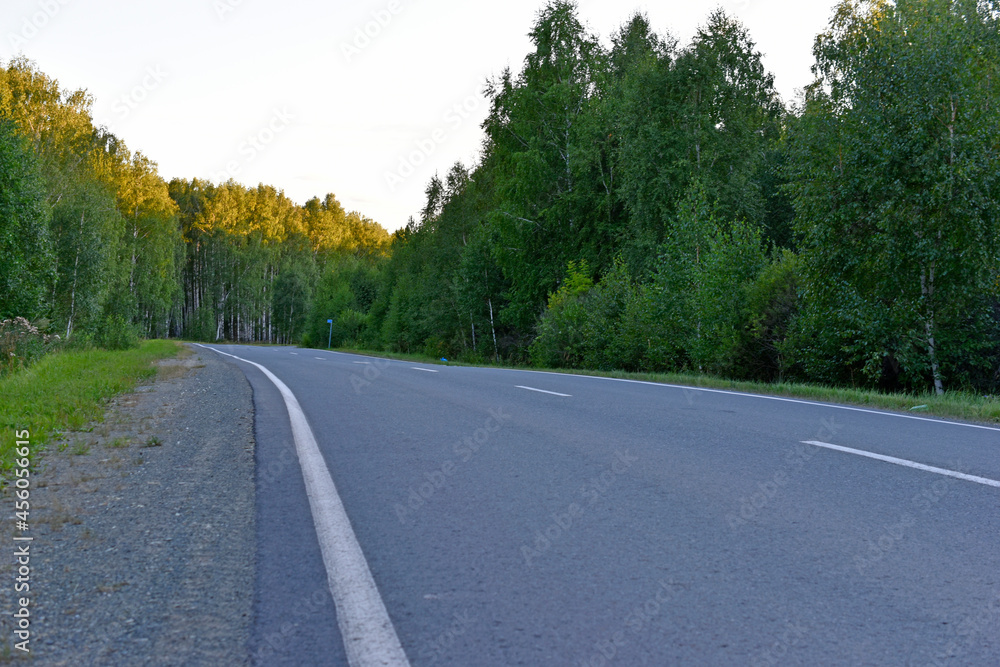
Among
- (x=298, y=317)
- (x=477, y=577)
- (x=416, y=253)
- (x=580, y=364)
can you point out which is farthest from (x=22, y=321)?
(x=298, y=317)

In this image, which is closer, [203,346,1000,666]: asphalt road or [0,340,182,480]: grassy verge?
[203,346,1000,666]: asphalt road

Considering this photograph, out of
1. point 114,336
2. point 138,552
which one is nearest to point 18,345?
point 138,552

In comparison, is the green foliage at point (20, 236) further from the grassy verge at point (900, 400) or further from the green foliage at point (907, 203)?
the green foliage at point (907, 203)

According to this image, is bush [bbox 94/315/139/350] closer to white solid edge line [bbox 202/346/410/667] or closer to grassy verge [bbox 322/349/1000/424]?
grassy verge [bbox 322/349/1000/424]

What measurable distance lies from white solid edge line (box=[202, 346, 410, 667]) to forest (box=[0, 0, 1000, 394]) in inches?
491

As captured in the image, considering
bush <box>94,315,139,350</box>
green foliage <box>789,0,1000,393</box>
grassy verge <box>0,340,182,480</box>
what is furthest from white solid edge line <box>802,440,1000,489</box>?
bush <box>94,315,139,350</box>

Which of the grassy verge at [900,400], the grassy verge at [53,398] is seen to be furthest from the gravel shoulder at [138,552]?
the grassy verge at [900,400]

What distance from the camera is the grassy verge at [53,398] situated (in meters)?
7.19

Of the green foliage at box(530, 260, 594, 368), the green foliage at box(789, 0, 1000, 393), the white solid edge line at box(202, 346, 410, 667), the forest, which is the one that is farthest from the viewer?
the green foliage at box(530, 260, 594, 368)

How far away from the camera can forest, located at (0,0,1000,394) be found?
1404 centimetres

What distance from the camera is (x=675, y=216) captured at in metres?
25.6

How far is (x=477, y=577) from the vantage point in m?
3.28

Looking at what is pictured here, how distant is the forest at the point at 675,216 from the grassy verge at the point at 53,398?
30.0 ft

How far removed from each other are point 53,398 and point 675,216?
20378mm
